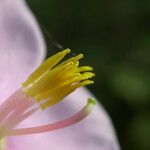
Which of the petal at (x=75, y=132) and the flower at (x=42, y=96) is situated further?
the petal at (x=75, y=132)

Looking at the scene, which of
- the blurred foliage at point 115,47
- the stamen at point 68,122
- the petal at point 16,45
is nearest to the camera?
the stamen at point 68,122

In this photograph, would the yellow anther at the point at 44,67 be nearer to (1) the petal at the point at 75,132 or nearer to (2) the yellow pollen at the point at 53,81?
(2) the yellow pollen at the point at 53,81

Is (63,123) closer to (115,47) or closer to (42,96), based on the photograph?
(42,96)

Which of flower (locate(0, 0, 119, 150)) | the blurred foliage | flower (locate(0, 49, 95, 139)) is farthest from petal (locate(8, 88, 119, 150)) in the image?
the blurred foliage

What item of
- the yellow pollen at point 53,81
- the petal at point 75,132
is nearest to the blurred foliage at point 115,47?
the petal at point 75,132

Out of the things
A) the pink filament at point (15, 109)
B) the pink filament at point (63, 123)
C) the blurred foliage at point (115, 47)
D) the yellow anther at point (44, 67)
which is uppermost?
the yellow anther at point (44, 67)

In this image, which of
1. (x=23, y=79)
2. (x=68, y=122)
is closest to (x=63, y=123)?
(x=68, y=122)
